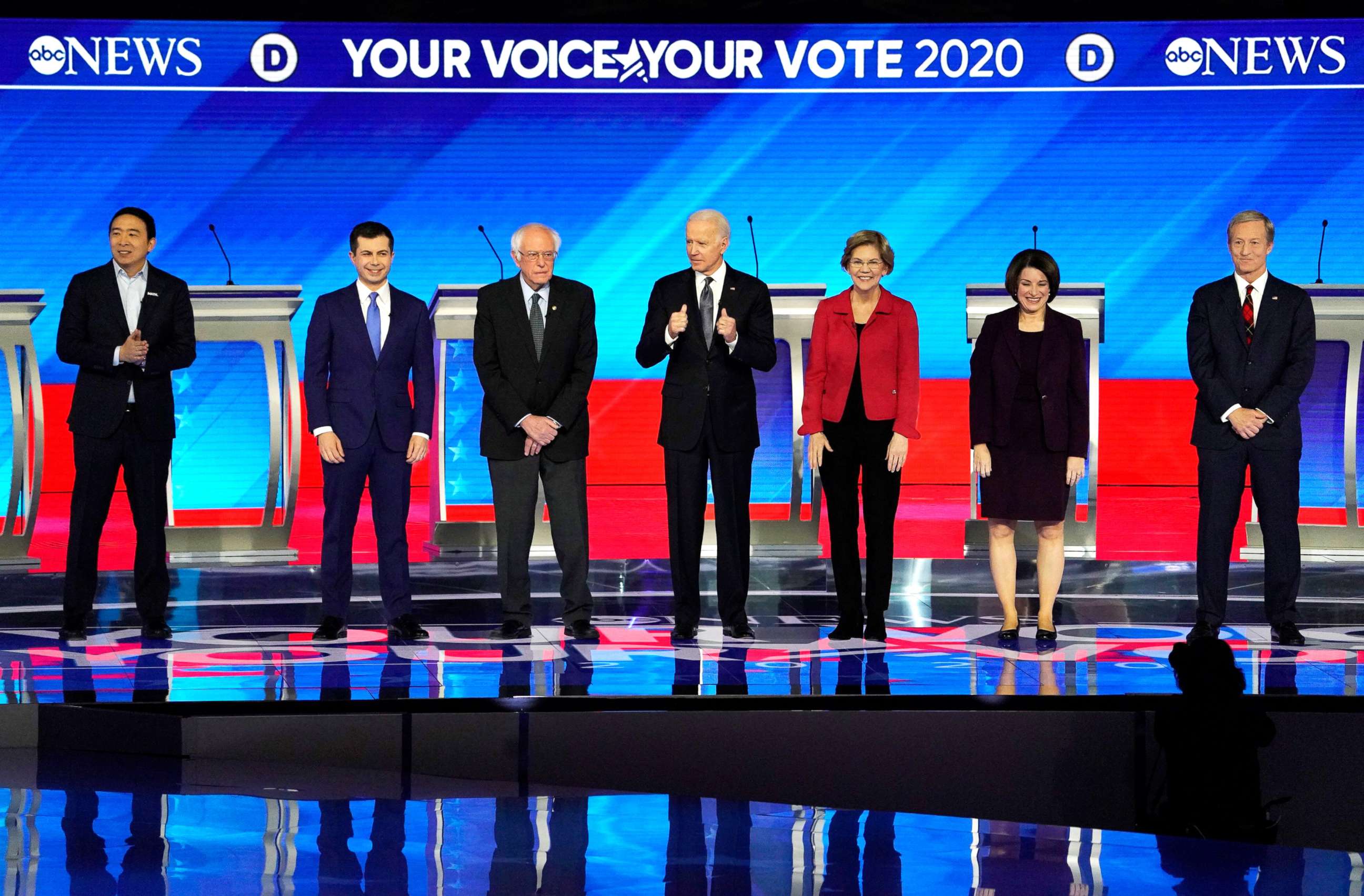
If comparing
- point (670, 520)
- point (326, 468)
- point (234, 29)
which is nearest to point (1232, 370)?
point (670, 520)

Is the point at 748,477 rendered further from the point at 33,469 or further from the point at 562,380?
the point at 33,469

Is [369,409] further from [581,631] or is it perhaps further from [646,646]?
[646,646]

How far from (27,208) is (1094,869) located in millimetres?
8589

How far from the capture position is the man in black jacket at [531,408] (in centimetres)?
453

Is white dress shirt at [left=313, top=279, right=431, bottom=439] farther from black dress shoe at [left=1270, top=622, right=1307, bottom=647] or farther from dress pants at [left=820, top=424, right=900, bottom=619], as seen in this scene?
black dress shoe at [left=1270, top=622, right=1307, bottom=647]

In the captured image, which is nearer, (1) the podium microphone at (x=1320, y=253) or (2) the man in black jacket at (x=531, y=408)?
(2) the man in black jacket at (x=531, y=408)

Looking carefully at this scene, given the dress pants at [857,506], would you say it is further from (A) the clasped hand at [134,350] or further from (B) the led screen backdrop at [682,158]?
(B) the led screen backdrop at [682,158]

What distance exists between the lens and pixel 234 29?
914cm

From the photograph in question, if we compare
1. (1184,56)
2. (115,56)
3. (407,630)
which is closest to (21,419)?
(407,630)

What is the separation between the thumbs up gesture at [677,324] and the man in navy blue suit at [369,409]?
0.77m

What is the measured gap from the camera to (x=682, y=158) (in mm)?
9586

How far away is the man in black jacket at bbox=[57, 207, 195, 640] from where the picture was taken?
452 cm

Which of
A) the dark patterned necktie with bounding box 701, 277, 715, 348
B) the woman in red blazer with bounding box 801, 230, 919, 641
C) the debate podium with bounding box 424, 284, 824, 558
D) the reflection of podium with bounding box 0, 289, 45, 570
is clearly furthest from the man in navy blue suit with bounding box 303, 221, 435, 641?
the reflection of podium with bounding box 0, 289, 45, 570

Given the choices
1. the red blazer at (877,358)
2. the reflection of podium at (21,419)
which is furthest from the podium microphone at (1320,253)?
the reflection of podium at (21,419)
